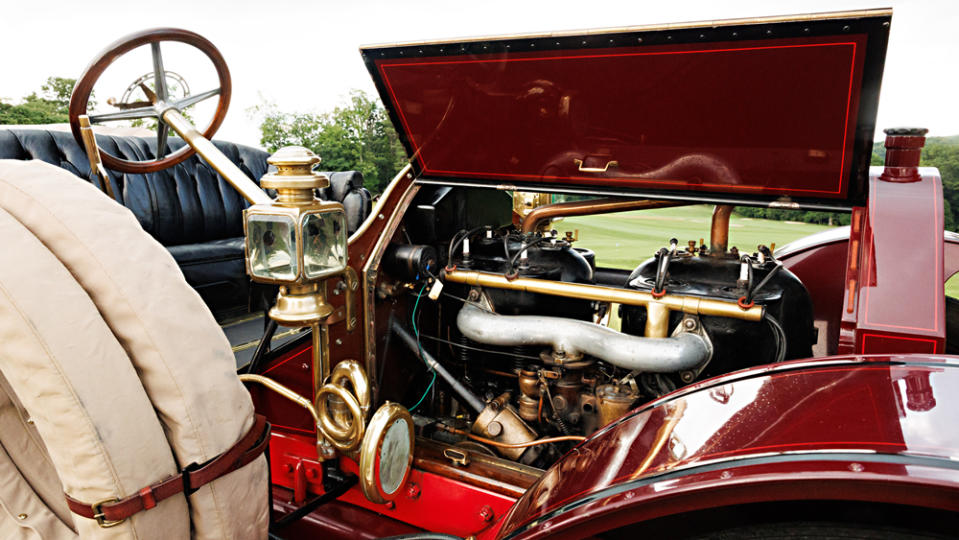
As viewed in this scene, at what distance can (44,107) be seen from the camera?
430 inches

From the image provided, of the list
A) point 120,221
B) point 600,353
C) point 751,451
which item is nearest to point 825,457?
point 751,451

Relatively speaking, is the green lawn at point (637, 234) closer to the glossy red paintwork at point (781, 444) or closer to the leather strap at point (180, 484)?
the glossy red paintwork at point (781, 444)

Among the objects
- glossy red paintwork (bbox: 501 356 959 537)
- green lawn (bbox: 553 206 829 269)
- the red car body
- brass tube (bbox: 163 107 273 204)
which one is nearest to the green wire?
the red car body

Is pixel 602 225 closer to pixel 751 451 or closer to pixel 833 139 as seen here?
pixel 833 139

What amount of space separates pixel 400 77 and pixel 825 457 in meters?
1.55

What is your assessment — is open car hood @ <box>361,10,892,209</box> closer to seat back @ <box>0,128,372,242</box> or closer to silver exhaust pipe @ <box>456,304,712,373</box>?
silver exhaust pipe @ <box>456,304,712,373</box>

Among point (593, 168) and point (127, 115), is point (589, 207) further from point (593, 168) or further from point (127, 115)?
point (127, 115)

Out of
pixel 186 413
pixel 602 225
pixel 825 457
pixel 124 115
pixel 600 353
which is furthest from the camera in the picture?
pixel 602 225

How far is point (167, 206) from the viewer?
388cm

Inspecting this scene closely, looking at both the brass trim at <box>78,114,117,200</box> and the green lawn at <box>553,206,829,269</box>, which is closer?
the brass trim at <box>78,114,117,200</box>

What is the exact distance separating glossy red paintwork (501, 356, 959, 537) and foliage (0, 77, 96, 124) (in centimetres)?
1111

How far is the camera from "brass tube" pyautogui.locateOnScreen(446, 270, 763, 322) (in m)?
1.55

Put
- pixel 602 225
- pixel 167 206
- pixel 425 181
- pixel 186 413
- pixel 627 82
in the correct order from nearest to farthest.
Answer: pixel 186 413 → pixel 627 82 → pixel 425 181 → pixel 167 206 → pixel 602 225

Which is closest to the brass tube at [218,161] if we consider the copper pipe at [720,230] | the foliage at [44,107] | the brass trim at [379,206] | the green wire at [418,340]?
the brass trim at [379,206]
